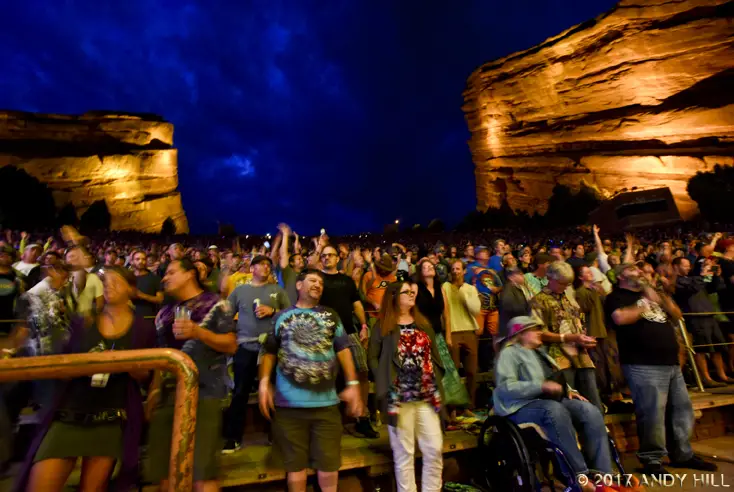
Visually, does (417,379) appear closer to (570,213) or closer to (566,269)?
(566,269)

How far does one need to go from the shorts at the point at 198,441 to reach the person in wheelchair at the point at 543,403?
2.60 meters

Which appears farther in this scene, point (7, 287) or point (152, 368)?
point (7, 287)

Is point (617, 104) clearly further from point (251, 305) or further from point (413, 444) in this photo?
point (413, 444)

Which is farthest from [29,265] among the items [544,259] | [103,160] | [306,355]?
[103,160]

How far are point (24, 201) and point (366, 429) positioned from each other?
38.4 m

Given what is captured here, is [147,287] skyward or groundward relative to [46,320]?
skyward

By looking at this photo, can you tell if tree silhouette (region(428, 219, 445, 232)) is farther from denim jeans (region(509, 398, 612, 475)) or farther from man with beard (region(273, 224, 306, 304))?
denim jeans (region(509, 398, 612, 475))

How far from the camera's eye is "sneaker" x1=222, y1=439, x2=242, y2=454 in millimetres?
4225

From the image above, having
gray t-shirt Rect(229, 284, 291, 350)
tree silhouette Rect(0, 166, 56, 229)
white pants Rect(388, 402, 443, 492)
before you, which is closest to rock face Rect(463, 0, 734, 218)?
white pants Rect(388, 402, 443, 492)

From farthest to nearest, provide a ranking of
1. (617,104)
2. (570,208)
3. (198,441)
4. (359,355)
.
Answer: (617,104) < (570,208) < (359,355) < (198,441)

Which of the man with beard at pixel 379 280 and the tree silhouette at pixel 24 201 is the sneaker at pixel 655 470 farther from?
the tree silhouette at pixel 24 201

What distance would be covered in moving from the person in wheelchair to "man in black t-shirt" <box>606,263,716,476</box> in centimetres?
106

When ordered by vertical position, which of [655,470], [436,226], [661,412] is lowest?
[655,470]

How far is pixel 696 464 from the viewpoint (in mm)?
4570
